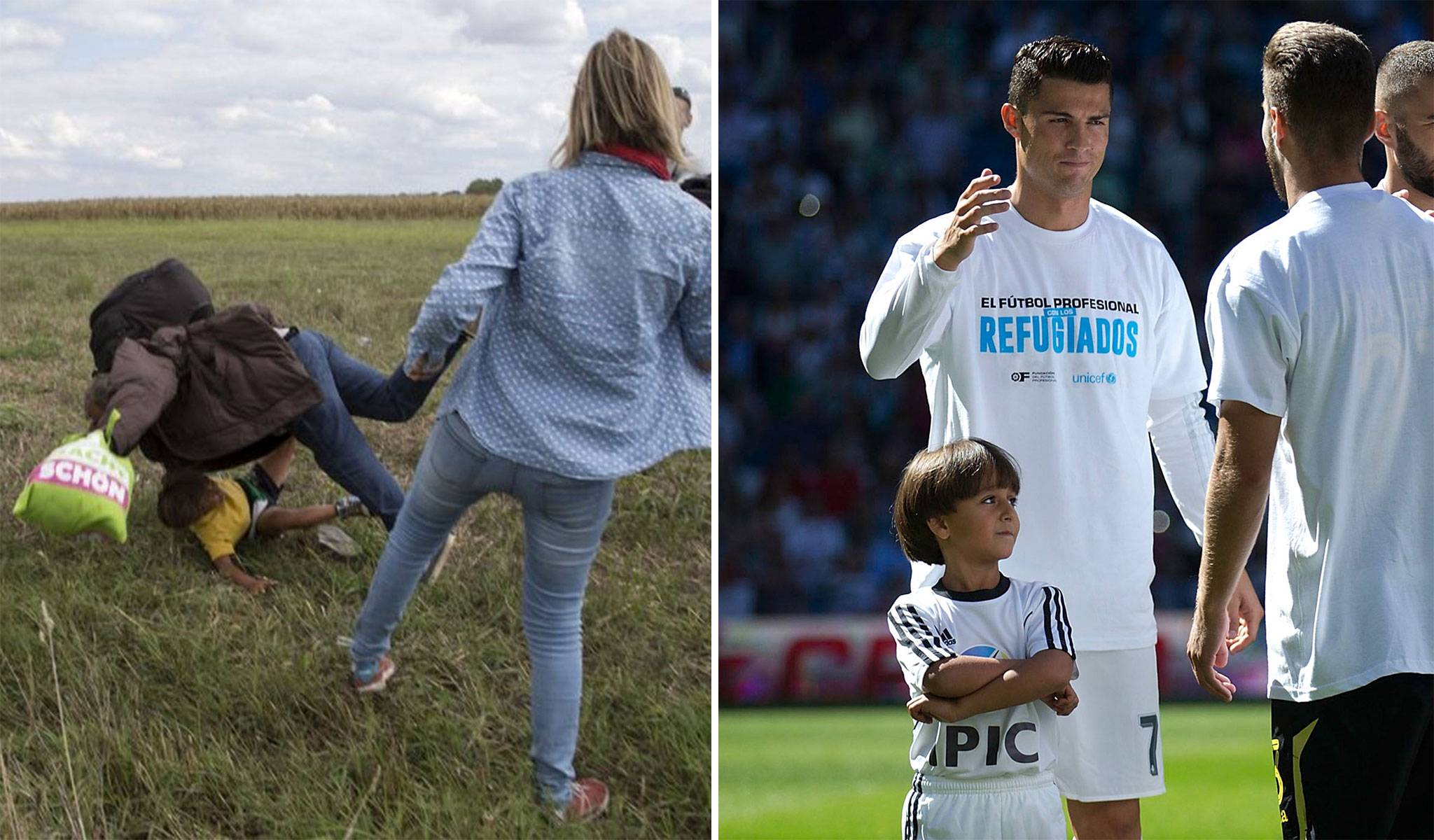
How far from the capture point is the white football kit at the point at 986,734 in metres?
1.89

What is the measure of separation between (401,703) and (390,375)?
0.80 meters

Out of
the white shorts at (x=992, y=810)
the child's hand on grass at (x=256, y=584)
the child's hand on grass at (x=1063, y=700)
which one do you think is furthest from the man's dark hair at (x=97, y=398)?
the child's hand on grass at (x=1063, y=700)

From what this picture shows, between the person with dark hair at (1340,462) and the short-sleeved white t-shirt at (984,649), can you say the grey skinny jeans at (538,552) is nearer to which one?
the short-sleeved white t-shirt at (984,649)

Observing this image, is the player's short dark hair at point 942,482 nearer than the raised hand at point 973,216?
No

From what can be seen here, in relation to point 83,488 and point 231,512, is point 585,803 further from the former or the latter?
point 83,488

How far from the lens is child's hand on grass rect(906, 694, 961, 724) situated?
1.87m

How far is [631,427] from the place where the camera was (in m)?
2.49

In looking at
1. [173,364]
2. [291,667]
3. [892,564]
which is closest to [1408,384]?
[291,667]

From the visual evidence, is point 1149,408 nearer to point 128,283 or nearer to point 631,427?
point 631,427

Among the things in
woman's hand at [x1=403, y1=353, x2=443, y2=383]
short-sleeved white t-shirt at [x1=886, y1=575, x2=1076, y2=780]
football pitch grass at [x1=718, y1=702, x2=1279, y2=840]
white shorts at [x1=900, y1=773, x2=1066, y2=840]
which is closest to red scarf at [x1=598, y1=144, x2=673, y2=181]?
woman's hand at [x1=403, y1=353, x2=443, y2=383]

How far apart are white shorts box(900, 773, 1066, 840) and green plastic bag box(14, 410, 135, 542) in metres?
1.74

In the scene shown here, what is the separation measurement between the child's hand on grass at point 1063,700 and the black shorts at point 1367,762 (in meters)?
0.29

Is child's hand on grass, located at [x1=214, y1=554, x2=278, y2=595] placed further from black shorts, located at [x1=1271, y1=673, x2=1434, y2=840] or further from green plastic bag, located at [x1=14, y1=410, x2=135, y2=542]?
black shorts, located at [x1=1271, y1=673, x2=1434, y2=840]

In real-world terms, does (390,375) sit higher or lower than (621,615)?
higher
